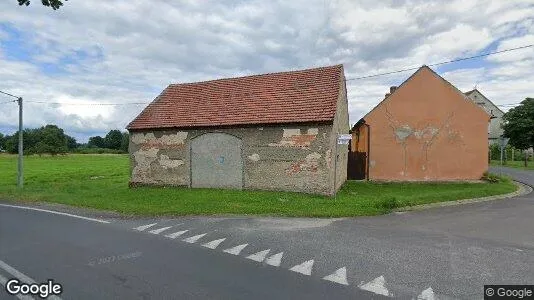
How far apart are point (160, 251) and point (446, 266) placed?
5.17m

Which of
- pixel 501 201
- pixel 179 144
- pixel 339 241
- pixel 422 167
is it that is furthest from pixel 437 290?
pixel 422 167

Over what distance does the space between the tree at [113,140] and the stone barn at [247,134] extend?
114954mm

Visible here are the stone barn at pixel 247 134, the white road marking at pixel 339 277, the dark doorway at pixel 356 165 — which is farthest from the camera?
the dark doorway at pixel 356 165

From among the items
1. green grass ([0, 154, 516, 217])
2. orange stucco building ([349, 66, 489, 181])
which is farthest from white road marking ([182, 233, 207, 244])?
orange stucco building ([349, 66, 489, 181])

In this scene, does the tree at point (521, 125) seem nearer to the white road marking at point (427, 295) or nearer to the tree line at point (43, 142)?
the white road marking at point (427, 295)

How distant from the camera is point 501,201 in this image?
1619 cm

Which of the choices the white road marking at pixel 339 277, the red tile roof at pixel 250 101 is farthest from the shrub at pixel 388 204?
the white road marking at pixel 339 277

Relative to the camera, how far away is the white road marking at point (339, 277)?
586 cm

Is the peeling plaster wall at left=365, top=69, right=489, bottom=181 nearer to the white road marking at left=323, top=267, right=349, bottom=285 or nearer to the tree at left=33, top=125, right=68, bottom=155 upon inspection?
the white road marking at left=323, top=267, right=349, bottom=285

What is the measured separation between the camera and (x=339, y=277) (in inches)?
238

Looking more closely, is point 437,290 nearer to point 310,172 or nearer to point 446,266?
point 446,266

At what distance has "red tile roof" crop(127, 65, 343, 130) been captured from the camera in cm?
1759

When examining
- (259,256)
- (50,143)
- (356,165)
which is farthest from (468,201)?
(50,143)

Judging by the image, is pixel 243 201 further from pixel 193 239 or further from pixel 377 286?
pixel 377 286
